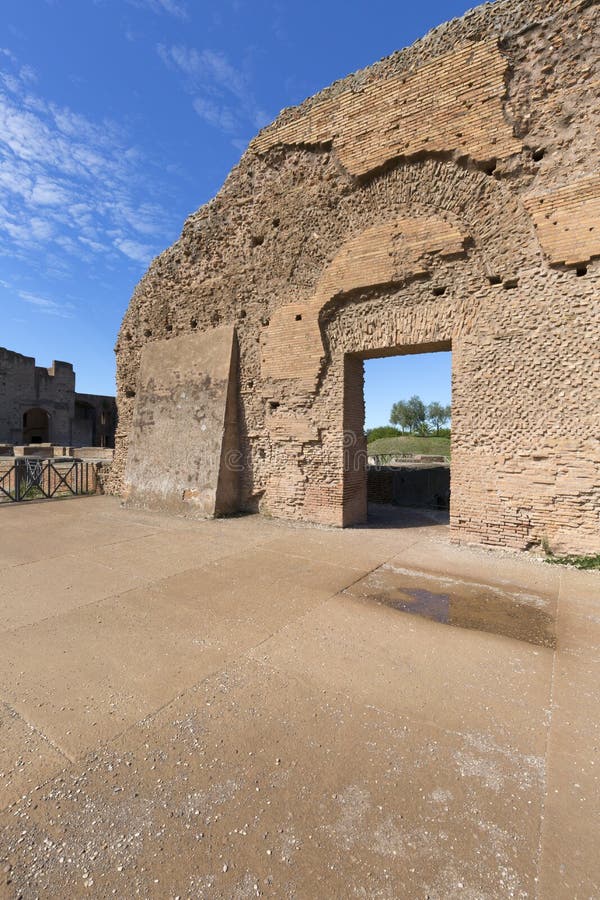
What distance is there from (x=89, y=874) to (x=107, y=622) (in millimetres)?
1995

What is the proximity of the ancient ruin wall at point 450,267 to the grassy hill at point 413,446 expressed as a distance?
1820 centimetres

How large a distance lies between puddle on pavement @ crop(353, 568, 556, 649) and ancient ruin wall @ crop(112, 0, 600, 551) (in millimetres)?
1780

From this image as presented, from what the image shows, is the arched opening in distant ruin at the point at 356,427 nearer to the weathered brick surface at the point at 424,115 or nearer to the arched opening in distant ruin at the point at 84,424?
the weathered brick surface at the point at 424,115

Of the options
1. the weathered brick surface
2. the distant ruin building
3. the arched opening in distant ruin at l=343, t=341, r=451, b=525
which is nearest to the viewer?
the weathered brick surface

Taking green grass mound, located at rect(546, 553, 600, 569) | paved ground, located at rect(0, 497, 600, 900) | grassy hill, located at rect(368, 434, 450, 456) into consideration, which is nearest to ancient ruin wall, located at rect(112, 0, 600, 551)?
green grass mound, located at rect(546, 553, 600, 569)

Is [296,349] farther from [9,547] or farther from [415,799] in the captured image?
[415,799]

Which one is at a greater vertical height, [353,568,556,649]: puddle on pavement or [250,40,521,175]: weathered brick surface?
[250,40,521,175]: weathered brick surface

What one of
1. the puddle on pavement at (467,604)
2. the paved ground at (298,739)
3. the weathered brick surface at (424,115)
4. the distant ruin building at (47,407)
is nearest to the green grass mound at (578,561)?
the paved ground at (298,739)

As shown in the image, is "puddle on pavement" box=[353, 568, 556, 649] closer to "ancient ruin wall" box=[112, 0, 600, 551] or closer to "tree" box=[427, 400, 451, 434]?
"ancient ruin wall" box=[112, 0, 600, 551]

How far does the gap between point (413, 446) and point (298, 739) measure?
84.3 ft

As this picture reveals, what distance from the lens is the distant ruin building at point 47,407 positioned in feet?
77.4

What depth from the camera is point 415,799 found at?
5.37ft

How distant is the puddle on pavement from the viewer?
3.17 metres

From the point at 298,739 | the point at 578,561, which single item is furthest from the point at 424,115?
the point at 298,739
